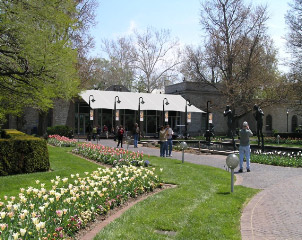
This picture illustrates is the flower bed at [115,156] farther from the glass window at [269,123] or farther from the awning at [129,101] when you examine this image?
the glass window at [269,123]

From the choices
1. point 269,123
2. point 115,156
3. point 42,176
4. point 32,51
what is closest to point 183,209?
point 42,176

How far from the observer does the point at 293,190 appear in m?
8.90

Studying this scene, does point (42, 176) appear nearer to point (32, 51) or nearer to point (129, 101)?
point (32, 51)

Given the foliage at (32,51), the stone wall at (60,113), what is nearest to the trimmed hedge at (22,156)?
the foliage at (32,51)

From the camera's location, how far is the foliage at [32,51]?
31.9 feet

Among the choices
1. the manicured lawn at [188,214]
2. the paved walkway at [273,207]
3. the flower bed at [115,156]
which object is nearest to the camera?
the manicured lawn at [188,214]

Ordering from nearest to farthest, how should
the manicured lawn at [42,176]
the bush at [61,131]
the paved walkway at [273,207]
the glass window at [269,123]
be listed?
the paved walkway at [273,207], the manicured lawn at [42,176], the bush at [61,131], the glass window at [269,123]

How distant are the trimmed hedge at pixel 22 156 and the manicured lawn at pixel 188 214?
14.9 ft

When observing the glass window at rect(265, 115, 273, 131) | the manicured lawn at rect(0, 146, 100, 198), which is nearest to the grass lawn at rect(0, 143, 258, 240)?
the manicured lawn at rect(0, 146, 100, 198)

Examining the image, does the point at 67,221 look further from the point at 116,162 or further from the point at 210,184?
the point at 116,162

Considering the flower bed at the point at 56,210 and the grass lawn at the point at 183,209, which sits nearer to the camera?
the flower bed at the point at 56,210

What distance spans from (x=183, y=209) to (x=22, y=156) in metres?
6.11

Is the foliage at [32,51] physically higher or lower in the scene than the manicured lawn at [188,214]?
higher

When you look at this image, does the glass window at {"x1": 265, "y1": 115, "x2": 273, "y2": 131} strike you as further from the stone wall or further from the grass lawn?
the grass lawn
